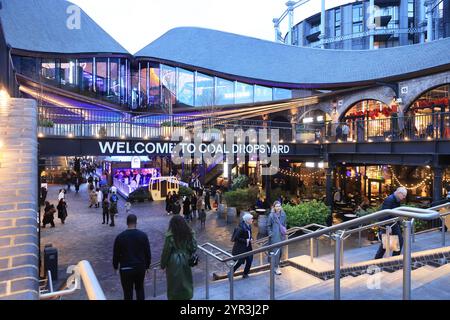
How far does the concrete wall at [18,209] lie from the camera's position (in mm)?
3604

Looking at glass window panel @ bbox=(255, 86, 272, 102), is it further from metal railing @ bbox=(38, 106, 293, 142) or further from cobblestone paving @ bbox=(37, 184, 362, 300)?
cobblestone paving @ bbox=(37, 184, 362, 300)

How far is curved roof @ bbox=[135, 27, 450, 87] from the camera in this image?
2459cm

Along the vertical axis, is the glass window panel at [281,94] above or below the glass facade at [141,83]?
below

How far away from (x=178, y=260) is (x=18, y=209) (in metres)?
2.44

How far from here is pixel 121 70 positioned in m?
37.2

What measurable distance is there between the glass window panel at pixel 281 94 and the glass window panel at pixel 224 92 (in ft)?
13.8

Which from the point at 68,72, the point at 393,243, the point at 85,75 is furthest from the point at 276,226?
the point at 85,75

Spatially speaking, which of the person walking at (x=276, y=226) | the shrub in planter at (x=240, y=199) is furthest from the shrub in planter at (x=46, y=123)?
the person walking at (x=276, y=226)

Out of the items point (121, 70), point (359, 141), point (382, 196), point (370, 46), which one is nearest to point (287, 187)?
point (382, 196)

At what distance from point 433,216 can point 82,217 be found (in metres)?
19.0

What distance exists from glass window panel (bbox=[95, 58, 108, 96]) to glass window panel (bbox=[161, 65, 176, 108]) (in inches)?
226

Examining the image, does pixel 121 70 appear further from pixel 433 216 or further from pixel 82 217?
pixel 433 216

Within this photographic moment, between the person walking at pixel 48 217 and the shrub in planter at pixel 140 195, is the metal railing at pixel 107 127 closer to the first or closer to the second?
the person walking at pixel 48 217

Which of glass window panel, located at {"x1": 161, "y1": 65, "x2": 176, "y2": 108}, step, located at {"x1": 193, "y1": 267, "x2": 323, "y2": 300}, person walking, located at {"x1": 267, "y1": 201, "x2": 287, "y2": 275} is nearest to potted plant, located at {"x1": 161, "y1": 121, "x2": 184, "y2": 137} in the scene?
person walking, located at {"x1": 267, "y1": 201, "x2": 287, "y2": 275}
